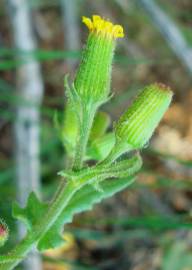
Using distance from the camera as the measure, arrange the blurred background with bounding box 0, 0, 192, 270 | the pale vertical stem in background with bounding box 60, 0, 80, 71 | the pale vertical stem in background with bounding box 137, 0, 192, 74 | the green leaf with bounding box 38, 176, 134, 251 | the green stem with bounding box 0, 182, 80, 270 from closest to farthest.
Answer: the green stem with bounding box 0, 182, 80, 270 → the green leaf with bounding box 38, 176, 134, 251 → the blurred background with bounding box 0, 0, 192, 270 → the pale vertical stem in background with bounding box 137, 0, 192, 74 → the pale vertical stem in background with bounding box 60, 0, 80, 71

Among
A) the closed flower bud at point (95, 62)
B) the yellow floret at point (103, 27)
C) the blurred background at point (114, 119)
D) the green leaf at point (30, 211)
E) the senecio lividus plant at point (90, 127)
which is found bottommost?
the blurred background at point (114, 119)

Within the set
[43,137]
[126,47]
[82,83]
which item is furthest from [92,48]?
[126,47]

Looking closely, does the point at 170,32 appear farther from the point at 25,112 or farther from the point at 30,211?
the point at 30,211

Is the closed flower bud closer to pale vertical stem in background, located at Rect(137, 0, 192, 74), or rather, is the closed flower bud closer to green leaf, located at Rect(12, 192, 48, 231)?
green leaf, located at Rect(12, 192, 48, 231)

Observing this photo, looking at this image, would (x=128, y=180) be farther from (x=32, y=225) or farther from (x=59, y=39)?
(x=59, y=39)

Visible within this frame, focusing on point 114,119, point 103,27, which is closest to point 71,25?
point 114,119

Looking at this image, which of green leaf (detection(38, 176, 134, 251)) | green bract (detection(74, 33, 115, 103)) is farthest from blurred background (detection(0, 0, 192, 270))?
green bract (detection(74, 33, 115, 103))

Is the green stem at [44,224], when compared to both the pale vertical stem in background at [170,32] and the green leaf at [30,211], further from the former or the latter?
the pale vertical stem in background at [170,32]

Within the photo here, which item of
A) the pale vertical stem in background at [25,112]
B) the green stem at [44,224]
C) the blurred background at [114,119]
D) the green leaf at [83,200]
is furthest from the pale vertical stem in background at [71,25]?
the green stem at [44,224]
